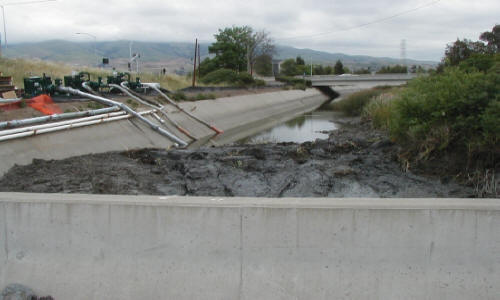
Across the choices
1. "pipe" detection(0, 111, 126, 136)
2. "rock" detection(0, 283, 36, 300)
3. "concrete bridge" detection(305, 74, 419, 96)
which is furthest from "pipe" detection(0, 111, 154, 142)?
"concrete bridge" detection(305, 74, 419, 96)

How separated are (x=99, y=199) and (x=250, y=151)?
12.2m

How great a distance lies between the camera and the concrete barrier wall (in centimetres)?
468

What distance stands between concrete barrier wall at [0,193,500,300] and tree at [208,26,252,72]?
317 ft

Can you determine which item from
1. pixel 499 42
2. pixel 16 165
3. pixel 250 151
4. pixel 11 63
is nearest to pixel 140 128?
pixel 250 151

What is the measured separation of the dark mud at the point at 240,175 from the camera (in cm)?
1174

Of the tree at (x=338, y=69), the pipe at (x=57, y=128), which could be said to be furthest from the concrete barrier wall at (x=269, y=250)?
the tree at (x=338, y=69)

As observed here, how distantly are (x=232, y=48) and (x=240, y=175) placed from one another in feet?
299

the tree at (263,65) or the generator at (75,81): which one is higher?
the tree at (263,65)

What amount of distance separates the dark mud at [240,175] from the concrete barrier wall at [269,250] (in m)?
6.27

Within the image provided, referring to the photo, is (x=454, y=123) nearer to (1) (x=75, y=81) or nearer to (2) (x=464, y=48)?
(1) (x=75, y=81)

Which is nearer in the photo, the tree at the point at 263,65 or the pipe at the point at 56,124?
the pipe at the point at 56,124

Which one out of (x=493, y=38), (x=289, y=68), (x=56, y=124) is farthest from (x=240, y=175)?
(x=289, y=68)

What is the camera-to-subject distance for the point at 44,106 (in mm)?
19734

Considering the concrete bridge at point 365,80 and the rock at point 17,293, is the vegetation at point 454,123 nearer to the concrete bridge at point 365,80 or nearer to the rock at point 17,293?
the rock at point 17,293
